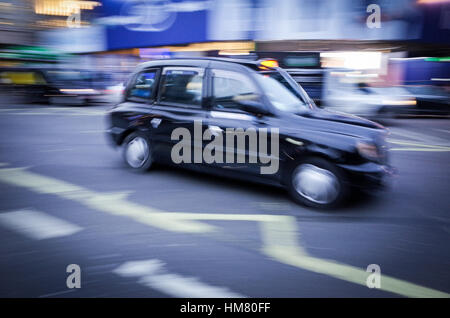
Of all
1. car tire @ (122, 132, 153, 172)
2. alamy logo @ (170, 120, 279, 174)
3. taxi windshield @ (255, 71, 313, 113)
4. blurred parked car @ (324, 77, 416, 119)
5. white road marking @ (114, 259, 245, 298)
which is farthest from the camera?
blurred parked car @ (324, 77, 416, 119)

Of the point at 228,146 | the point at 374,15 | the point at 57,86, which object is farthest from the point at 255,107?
the point at 374,15

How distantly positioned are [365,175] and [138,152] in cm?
323

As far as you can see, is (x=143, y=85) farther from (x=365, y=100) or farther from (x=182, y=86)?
(x=365, y=100)

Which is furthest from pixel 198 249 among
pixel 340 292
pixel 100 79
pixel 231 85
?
pixel 100 79

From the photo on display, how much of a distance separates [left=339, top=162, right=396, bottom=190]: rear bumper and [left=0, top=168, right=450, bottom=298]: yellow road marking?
781 mm

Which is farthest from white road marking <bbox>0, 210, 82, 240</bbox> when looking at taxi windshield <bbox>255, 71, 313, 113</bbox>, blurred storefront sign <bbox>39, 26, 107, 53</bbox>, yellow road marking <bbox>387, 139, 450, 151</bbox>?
blurred storefront sign <bbox>39, 26, 107, 53</bbox>

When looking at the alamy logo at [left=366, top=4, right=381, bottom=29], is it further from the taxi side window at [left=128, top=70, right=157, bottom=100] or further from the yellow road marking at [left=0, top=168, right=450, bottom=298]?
the yellow road marking at [left=0, top=168, right=450, bottom=298]

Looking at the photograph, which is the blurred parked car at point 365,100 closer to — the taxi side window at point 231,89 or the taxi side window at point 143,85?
the taxi side window at point 143,85

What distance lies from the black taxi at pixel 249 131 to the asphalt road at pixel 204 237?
0.31 metres

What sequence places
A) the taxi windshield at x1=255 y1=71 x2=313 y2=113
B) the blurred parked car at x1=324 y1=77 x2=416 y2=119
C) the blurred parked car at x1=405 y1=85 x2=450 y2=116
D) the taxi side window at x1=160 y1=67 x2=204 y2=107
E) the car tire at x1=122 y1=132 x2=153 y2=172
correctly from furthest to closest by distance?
1. the blurred parked car at x1=405 y1=85 x2=450 y2=116
2. the blurred parked car at x1=324 y1=77 x2=416 y2=119
3. the car tire at x1=122 y1=132 x2=153 y2=172
4. the taxi side window at x1=160 y1=67 x2=204 y2=107
5. the taxi windshield at x1=255 y1=71 x2=313 y2=113

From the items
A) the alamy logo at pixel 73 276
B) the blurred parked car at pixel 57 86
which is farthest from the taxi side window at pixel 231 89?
the blurred parked car at pixel 57 86

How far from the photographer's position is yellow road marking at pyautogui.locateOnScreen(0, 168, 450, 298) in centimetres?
302

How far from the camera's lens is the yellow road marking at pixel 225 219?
9.90 ft

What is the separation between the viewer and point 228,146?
16.2 ft
